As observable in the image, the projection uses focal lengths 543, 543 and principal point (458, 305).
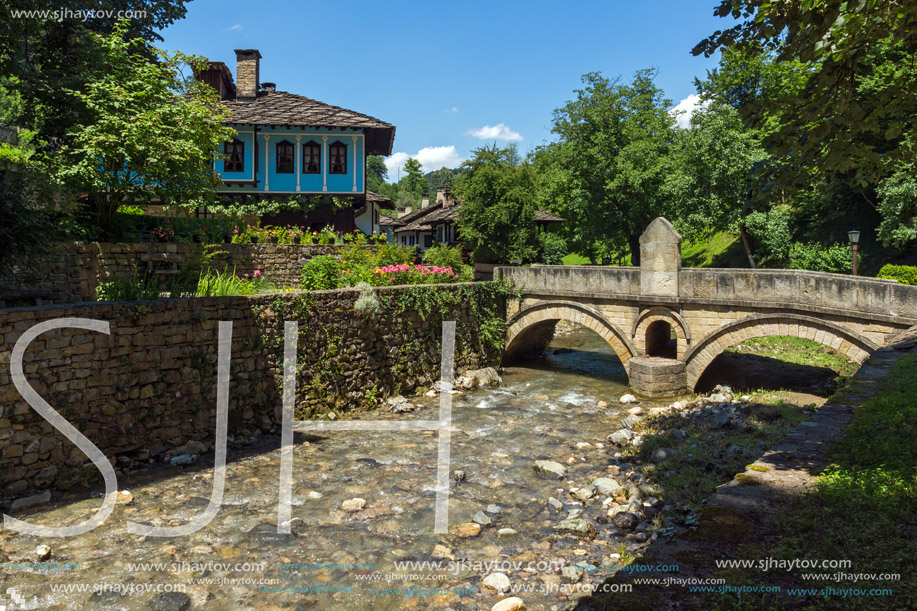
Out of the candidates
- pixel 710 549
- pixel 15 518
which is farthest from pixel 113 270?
pixel 710 549

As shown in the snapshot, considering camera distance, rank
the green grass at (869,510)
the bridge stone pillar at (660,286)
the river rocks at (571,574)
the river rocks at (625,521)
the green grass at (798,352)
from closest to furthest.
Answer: the green grass at (869,510)
the river rocks at (571,574)
the river rocks at (625,521)
the bridge stone pillar at (660,286)
the green grass at (798,352)

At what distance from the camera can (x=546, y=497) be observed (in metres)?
8.14

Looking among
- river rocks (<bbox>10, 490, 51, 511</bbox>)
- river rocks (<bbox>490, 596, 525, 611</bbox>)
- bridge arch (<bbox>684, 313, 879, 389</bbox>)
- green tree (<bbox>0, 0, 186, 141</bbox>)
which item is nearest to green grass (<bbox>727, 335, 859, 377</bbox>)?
bridge arch (<bbox>684, 313, 879, 389</bbox>)

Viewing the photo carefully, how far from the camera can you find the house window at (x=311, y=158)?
21.7 meters

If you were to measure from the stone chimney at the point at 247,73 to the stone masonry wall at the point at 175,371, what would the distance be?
14.2m

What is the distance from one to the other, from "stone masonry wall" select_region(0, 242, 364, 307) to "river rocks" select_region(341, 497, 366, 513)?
576 centimetres

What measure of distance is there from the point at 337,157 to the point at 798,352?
18526mm

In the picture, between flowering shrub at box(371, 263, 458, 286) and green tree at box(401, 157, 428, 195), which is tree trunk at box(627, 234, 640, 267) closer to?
flowering shrub at box(371, 263, 458, 286)

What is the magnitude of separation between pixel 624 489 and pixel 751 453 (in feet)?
7.82

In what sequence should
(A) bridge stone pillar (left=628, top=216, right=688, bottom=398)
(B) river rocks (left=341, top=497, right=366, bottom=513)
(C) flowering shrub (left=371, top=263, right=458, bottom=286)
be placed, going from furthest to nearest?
1. (A) bridge stone pillar (left=628, top=216, right=688, bottom=398)
2. (C) flowering shrub (left=371, top=263, right=458, bottom=286)
3. (B) river rocks (left=341, top=497, right=366, bottom=513)

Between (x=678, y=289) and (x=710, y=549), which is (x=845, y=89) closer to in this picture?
(x=710, y=549)

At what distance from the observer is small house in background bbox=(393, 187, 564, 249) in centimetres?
2691

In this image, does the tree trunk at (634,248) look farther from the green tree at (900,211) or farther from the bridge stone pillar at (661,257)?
the bridge stone pillar at (661,257)

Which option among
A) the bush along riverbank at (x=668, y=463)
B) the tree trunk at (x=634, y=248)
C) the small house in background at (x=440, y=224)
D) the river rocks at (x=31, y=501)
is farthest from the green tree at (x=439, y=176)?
the river rocks at (x=31, y=501)
